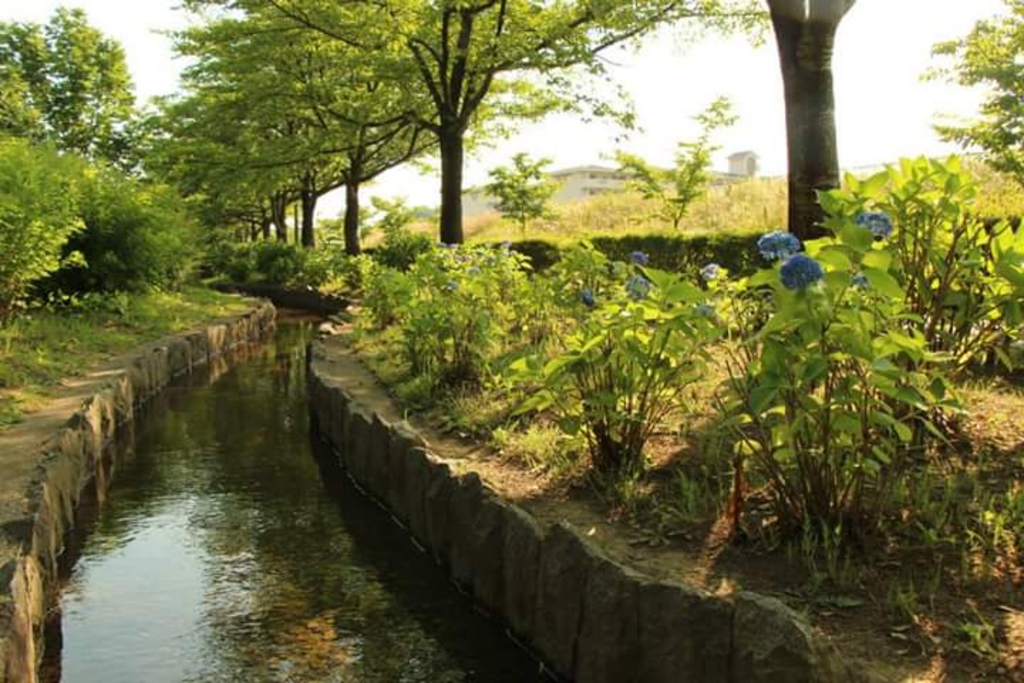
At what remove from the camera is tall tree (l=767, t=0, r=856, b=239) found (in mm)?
6883

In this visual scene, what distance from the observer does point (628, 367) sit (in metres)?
4.75

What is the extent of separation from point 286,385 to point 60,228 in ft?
10.7

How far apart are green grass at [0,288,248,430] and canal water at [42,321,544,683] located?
106cm

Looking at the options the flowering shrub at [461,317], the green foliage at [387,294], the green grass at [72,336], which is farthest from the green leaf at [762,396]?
the green foliage at [387,294]

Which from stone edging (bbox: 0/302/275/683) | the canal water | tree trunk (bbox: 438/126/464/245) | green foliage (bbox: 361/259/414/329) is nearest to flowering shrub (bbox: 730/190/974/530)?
the canal water

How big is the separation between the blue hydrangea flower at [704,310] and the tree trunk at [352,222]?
2276cm

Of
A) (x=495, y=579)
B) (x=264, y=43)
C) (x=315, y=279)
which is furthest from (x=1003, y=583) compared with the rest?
(x=315, y=279)

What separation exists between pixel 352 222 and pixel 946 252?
78.7ft

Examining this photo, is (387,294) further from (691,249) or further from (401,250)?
(401,250)

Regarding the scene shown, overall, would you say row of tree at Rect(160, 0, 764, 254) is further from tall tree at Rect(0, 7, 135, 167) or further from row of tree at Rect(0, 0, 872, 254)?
tall tree at Rect(0, 7, 135, 167)

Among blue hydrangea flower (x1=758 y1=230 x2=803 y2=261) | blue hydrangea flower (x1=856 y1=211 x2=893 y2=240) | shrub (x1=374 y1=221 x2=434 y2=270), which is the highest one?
shrub (x1=374 y1=221 x2=434 y2=270)

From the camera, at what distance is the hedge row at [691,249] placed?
37.2 feet

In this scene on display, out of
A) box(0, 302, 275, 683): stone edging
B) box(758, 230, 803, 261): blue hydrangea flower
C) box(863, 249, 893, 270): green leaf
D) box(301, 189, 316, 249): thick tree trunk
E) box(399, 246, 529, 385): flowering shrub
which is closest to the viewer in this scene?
box(863, 249, 893, 270): green leaf

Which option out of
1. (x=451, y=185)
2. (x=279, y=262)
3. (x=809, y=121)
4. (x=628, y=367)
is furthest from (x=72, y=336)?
(x=279, y=262)
